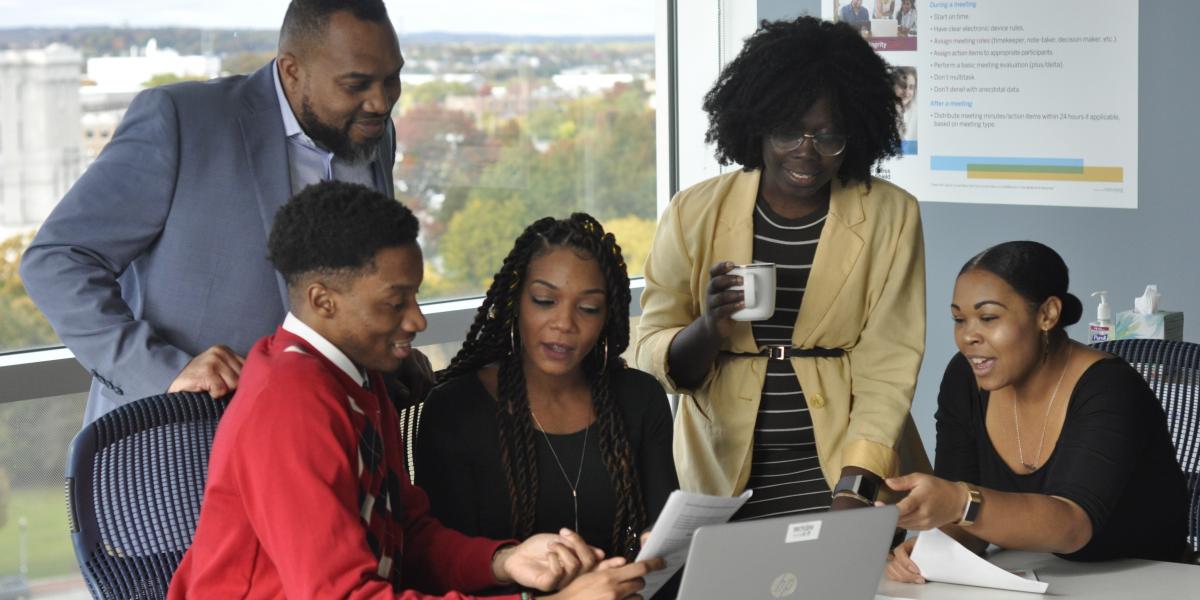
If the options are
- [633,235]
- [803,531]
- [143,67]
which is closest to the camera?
[803,531]

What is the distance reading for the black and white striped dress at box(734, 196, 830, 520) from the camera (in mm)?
2471

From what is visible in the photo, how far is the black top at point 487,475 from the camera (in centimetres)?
228

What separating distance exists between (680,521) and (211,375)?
2.49 ft

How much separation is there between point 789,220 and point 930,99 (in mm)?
2008

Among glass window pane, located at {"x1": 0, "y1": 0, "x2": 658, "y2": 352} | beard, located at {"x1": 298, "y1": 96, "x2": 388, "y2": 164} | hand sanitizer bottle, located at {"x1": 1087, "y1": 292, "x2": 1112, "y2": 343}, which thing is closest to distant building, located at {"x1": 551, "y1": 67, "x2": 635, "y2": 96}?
glass window pane, located at {"x1": 0, "y1": 0, "x2": 658, "y2": 352}

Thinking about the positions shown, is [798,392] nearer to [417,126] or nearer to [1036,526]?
[1036,526]

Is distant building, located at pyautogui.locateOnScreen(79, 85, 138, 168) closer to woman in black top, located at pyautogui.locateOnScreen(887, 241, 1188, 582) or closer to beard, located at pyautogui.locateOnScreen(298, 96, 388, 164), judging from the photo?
beard, located at pyautogui.locateOnScreen(298, 96, 388, 164)

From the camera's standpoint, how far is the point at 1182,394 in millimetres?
2553

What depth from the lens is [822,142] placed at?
238 centimetres

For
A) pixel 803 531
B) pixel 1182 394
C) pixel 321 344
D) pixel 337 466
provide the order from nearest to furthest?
pixel 803 531 < pixel 337 466 < pixel 321 344 < pixel 1182 394

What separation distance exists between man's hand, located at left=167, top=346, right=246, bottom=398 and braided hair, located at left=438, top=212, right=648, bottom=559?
510 mm

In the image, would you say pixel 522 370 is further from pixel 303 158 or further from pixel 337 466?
pixel 337 466


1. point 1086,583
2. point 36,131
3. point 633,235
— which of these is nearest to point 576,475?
point 1086,583

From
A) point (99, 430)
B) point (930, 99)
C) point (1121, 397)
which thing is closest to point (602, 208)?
point (930, 99)
